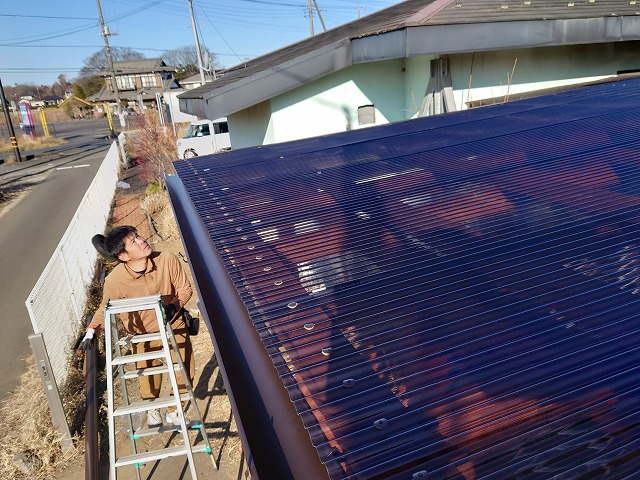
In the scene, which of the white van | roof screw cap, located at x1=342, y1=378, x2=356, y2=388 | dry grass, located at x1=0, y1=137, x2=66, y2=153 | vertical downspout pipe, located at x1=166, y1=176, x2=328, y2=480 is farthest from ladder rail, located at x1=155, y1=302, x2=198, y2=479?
dry grass, located at x1=0, y1=137, x2=66, y2=153

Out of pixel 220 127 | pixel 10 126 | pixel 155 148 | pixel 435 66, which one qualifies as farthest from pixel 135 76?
pixel 435 66

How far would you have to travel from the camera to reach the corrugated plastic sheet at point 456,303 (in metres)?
1.29

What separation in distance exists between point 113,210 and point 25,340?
7.90 metres

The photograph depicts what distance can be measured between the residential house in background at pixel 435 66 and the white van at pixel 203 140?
25.4ft

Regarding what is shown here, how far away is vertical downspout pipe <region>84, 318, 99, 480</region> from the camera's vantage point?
163 inches

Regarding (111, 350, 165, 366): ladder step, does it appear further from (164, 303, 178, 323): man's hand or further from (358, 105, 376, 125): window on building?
(358, 105, 376, 125): window on building

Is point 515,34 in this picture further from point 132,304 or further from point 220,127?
point 220,127

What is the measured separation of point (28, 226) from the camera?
1313cm

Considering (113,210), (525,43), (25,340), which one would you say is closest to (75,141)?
(113,210)

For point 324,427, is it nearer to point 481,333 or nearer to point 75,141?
point 481,333

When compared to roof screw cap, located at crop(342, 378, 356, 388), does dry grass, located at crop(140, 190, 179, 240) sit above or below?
below

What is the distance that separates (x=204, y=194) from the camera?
3.59 m

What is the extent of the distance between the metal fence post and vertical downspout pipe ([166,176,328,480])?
7.75 ft

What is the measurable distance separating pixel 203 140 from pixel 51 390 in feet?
48.4
